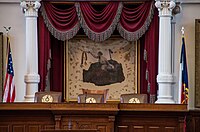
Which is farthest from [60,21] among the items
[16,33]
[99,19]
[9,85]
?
[9,85]

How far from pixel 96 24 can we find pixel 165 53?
1666 mm

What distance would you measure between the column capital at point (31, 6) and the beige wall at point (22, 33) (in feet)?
2.05

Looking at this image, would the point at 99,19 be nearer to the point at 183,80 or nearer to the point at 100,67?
the point at 100,67

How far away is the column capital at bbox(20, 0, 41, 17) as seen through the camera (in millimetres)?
9805

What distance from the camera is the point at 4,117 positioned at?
804 centimetres

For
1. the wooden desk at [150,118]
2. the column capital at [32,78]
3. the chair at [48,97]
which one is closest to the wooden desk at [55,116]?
the wooden desk at [150,118]

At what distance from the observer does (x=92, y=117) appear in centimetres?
788

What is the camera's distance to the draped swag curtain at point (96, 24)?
33.0 feet

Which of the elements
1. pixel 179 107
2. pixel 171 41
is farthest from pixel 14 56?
pixel 179 107

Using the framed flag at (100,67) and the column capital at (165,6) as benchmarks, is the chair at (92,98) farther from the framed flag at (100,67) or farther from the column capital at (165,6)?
the column capital at (165,6)

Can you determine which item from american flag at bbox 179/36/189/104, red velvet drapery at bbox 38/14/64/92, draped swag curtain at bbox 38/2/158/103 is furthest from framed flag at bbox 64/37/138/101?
american flag at bbox 179/36/189/104

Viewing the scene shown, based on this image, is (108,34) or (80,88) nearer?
(108,34)

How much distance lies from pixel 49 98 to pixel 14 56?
197 cm

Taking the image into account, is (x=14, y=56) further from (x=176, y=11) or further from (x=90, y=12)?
(x=176, y=11)
